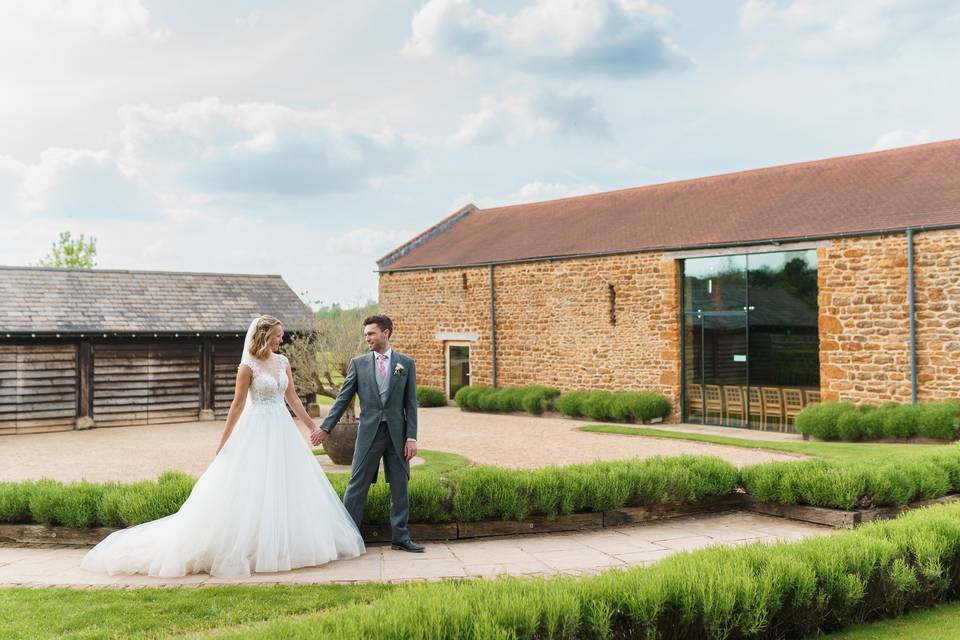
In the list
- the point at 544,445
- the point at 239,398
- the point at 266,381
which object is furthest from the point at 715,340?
the point at 239,398

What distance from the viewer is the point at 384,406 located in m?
6.43

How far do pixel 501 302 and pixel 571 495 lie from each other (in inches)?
603

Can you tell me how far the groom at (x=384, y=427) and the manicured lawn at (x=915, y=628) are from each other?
3.33 m

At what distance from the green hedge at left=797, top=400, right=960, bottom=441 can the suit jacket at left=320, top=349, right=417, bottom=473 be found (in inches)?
436

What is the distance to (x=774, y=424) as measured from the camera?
17000mm

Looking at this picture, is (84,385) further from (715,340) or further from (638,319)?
(715,340)

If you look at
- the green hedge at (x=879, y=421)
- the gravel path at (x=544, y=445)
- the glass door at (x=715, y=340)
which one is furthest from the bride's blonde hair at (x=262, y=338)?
the glass door at (x=715, y=340)

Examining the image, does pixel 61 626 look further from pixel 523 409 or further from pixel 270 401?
pixel 523 409

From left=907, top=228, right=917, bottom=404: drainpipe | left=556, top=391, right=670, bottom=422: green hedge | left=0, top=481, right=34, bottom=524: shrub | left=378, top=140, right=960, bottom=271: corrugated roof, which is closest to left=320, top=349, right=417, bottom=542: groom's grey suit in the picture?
left=0, top=481, right=34, bottom=524: shrub

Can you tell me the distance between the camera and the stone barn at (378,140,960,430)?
584 inches

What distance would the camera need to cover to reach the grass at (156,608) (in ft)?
15.0

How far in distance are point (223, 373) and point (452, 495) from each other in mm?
14709

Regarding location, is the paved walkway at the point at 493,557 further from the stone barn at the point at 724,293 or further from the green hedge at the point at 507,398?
the green hedge at the point at 507,398

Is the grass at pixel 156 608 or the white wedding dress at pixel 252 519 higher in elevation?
the white wedding dress at pixel 252 519
